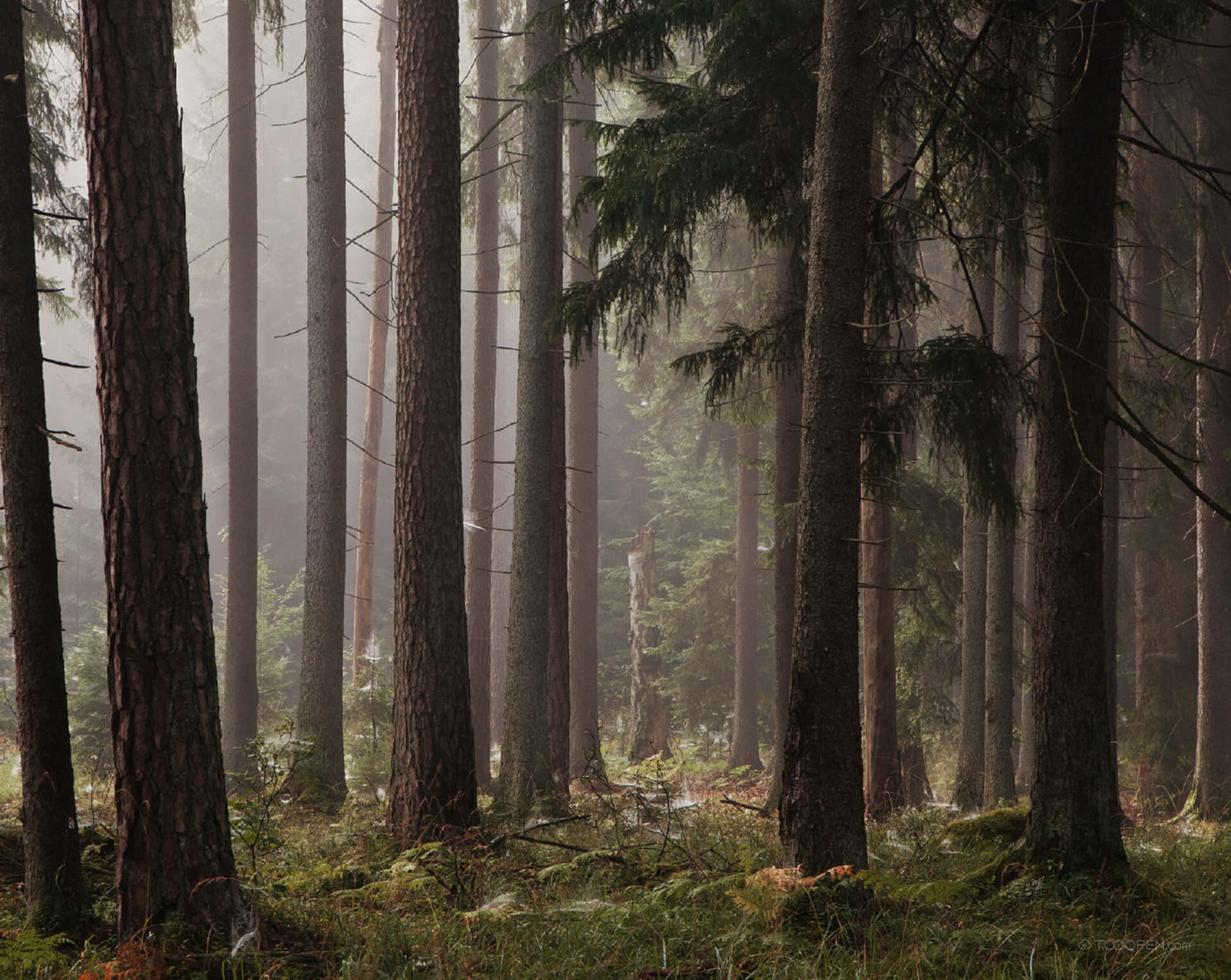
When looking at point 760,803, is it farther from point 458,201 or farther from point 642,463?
point 642,463

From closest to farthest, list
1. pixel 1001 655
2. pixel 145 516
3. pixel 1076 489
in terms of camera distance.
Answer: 1. pixel 145 516
2. pixel 1076 489
3. pixel 1001 655

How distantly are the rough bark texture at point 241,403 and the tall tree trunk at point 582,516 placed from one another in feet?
14.9

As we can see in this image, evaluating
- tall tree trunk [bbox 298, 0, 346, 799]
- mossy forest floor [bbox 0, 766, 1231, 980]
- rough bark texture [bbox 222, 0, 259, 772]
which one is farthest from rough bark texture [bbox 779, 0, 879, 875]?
rough bark texture [bbox 222, 0, 259, 772]

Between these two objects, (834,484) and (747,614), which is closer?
→ (834,484)

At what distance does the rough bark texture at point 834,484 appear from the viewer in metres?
4.51

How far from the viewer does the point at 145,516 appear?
12.5 ft

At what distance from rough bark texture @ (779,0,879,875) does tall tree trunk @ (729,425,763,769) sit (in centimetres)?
1248

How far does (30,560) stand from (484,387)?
984cm

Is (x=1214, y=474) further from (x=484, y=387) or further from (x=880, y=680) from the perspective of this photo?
(x=484, y=387)

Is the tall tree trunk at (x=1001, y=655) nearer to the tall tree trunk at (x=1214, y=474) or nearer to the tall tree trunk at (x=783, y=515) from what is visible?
the tall tree trunk at (x=783, y=515)

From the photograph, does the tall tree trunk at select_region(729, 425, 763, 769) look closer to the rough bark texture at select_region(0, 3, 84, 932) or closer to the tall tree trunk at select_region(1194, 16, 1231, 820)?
the tall tree trunk at select_region(1194, 16, 1231, 820)

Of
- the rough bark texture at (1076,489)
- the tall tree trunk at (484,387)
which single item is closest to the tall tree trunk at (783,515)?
the rough bark texture at (1076,489)

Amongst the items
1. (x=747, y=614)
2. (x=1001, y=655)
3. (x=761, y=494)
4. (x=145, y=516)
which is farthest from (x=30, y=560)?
(x=747, y=614)

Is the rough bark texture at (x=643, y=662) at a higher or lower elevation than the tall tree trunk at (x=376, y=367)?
lower
